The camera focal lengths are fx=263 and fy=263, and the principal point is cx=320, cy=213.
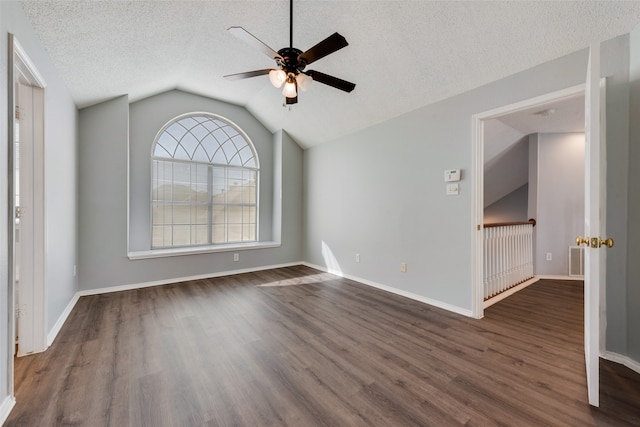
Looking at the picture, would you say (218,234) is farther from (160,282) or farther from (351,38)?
(351,38)

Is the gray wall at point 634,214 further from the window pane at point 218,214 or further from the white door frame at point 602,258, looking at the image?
the window pane at point 218,214

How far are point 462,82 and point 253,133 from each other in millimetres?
3642

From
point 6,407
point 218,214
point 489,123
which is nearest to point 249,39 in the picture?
point 6,407

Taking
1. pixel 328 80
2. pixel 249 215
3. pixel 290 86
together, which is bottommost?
pixel 249 215

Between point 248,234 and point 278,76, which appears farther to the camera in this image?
point 248,234

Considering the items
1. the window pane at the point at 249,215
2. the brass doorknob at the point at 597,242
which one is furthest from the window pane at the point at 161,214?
the brass doorknob at the point at 597,242

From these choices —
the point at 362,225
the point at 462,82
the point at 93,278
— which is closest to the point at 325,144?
the point at 362,225

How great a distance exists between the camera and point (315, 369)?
6.15ft

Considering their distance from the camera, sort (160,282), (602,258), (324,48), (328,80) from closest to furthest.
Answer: (324,48) < (602,258) < (328,80) < (160,282)

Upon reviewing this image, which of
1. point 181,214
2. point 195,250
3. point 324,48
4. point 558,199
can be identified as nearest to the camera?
point 324,48

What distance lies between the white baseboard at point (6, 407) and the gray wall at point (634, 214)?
12.9 feet

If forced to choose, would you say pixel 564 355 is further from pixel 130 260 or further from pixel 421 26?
pixel 130 260

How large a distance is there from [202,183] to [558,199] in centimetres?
611

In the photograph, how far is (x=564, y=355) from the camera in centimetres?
204
